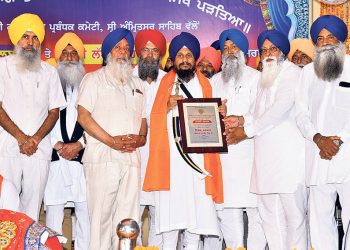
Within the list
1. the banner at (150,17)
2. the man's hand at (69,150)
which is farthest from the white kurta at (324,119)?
the banner at (150,17)

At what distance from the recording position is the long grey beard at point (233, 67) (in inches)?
267

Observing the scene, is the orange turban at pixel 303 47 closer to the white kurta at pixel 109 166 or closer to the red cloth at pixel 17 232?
the white kurta at pixel 109 166

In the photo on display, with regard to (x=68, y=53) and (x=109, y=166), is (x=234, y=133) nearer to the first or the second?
(x=109, y=166)

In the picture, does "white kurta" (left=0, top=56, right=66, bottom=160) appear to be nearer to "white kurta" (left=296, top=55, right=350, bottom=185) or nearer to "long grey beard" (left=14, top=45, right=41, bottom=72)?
"long grey beard" (left=14, top=45, right=41, bottom=72)

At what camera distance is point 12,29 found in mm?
6773

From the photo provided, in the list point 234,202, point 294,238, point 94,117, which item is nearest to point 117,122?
point 94,117

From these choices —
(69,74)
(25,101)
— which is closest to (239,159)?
(69,74)

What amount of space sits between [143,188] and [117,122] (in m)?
0.57

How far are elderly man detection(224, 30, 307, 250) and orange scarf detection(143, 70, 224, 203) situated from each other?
0.91ft

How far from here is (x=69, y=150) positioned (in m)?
6.83

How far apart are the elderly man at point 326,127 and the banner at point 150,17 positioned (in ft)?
8.56

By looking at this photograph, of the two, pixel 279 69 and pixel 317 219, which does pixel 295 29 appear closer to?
pixel 279 69

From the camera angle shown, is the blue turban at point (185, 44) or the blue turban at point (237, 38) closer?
the blue turban at point (185, 44)

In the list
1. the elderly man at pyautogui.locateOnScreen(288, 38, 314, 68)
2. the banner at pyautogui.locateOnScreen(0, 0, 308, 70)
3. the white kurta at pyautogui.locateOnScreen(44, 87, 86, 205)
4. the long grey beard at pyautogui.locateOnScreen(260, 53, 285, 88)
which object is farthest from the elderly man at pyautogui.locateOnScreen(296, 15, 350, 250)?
the banner at pyautogui.locateOnScreen(0, 0, 308, 70)
